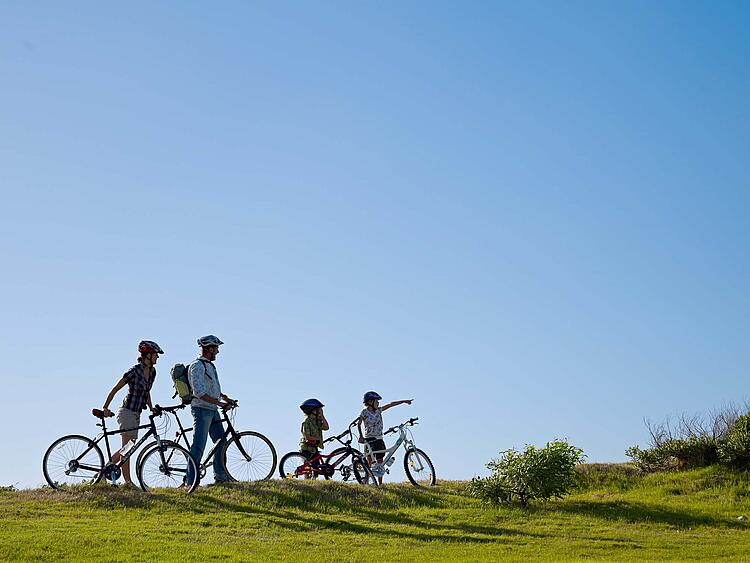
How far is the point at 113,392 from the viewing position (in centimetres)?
1753

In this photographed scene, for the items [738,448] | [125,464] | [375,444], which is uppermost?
[375,444]

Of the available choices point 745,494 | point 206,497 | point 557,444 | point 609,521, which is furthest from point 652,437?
point 206,497

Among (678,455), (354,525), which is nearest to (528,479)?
(354,525)

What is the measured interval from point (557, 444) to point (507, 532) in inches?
153

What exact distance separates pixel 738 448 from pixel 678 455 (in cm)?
199

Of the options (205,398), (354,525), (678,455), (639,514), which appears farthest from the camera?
(678,455)

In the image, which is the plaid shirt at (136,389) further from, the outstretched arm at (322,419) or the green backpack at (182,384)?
the outstretched arm at (322,419)

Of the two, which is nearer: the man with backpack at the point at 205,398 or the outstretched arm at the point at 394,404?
the man with backpack at the point at 205,398

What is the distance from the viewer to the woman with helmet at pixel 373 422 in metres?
20.5

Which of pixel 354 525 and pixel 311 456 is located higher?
pixel 311 456

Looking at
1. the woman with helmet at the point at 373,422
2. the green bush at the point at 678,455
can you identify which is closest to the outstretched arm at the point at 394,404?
the woman with helmet at the point at 373,422

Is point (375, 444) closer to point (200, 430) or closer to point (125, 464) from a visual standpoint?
point (200, 430)

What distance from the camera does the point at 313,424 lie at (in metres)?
20.3

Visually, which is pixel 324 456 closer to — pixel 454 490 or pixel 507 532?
pixel 454 490
